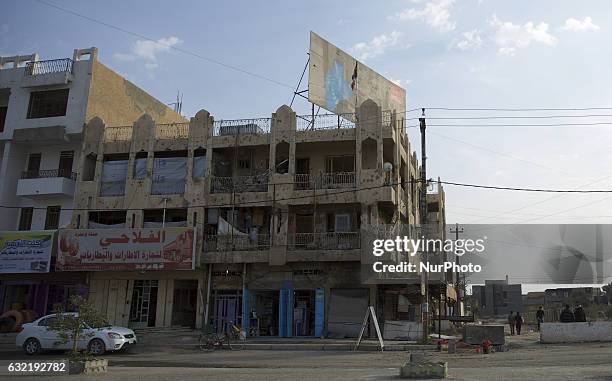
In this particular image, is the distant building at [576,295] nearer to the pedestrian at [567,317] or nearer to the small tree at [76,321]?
the pedestrian at [567,317]

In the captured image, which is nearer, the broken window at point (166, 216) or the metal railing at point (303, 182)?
the metal railing at point (303, 182)

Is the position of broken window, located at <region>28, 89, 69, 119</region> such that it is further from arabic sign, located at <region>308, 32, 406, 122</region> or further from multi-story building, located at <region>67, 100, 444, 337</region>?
arabic sign, located at <region>308, 32, 406, 122</region>

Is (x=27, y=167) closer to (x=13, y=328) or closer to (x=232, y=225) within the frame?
(x=13, y=328)

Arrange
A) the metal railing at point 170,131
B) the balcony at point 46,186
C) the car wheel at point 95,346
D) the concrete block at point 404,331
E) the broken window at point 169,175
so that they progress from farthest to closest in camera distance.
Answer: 1. the metal railing at point 170,131
2. the balcony at point 46,186
3. the broken window at point 169,175
4. the concrete block at point 404,331
5. the car wheel at point 95,346

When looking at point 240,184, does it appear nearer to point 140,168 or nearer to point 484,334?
point 140,168

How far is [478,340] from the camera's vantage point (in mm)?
22516

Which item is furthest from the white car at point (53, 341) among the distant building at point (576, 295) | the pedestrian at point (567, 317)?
the distant building at point (576, 295)

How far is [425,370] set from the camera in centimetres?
1219

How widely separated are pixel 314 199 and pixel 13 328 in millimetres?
17156

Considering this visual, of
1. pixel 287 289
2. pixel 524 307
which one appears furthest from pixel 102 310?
pixel 524 307

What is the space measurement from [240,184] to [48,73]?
1391 centimetres

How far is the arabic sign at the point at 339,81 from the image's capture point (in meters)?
32.2

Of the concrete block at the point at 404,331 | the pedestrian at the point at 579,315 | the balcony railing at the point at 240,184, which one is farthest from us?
the balcony railing at the point at 240,184

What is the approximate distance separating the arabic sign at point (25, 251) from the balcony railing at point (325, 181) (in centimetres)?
1396
